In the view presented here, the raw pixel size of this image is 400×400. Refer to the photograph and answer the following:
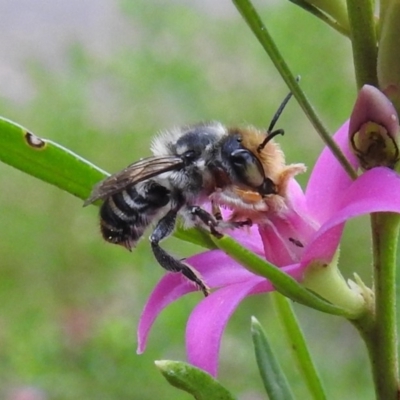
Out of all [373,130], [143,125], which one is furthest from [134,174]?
[143,125]

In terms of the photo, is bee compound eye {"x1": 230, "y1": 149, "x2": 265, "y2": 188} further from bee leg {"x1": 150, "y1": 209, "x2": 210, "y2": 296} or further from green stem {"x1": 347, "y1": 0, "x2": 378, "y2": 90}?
green stem {"x1": 347, "y1": 0, "x2": 378, "y2": 90}

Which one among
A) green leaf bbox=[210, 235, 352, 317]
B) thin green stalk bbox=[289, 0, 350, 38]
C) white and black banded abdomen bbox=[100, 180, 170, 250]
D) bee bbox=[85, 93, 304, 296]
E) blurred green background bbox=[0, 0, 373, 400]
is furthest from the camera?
blurred green background bbox=[0, 0, 373, 400]


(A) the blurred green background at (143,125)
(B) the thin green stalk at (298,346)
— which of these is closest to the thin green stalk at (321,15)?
(B) the thin green stalk at (298,346)

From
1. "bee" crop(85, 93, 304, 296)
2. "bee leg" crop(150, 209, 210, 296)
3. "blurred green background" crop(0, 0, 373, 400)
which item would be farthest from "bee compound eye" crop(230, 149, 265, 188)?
"blurred green background" crop(0, 0, 373, 400)

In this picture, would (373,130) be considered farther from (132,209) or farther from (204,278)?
(132,209)

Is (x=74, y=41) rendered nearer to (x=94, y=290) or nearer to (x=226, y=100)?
(x=226, y=100)

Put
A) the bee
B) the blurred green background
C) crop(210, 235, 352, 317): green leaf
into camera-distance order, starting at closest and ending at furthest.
→ crop(210, 235, 352, 317): green leaf, the bee, the blurred green background

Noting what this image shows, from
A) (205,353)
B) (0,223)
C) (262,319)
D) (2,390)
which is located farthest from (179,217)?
(0,223)

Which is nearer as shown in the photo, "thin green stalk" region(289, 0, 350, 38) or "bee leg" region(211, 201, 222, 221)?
"thin green stalk" region(289, 0, 350, 38)
